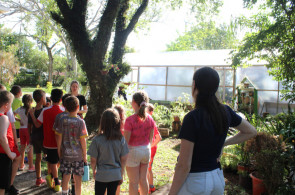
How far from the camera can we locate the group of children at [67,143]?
2.74m

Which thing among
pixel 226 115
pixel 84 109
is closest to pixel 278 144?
pixel 226 115

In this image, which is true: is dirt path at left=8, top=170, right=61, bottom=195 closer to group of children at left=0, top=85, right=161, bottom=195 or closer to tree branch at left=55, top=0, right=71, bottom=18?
group of children at left=0, top=85, right=161, bottom=195

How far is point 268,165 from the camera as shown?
3.75 meters

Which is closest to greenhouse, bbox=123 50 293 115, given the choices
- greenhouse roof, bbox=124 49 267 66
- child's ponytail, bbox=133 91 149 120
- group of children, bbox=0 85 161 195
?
greenhouse roof, bbox=124 49 267 66

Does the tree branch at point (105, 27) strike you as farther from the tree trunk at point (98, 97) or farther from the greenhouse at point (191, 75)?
the greenhouse at point (191, 75)

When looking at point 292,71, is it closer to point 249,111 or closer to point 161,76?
point 249,111

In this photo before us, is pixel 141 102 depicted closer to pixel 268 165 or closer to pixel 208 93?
pixel 208 93

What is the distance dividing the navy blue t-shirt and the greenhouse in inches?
458

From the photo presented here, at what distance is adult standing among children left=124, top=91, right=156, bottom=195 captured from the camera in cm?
326

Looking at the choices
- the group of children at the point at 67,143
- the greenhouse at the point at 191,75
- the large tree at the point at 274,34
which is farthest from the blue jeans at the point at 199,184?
the greenhouse at the point at 191,75

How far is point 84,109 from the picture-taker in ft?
18.0

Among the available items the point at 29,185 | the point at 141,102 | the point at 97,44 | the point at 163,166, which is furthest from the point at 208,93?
the point at 97,44

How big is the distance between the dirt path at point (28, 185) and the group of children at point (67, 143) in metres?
0.12

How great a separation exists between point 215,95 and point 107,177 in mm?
1613
